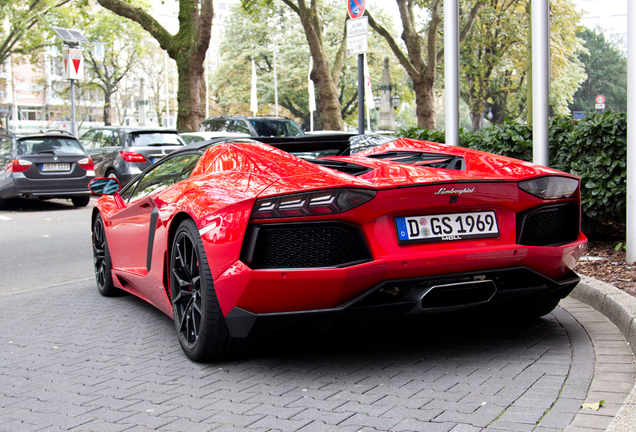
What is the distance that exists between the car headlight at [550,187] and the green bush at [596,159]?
269cm

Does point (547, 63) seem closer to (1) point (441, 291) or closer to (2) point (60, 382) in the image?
(1) point (441, 291)

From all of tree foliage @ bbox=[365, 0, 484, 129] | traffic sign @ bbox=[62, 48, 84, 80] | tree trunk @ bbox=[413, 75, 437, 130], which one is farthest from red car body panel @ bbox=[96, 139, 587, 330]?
tree trunk @ bbox=[413, 75, 437, 130]

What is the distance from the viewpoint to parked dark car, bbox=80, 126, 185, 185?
51.2ft

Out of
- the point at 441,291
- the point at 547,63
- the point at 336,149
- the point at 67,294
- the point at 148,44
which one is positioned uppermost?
the point at 148,44

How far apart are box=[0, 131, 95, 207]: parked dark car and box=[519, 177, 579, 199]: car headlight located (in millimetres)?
12595

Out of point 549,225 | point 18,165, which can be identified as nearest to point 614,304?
point 549,225

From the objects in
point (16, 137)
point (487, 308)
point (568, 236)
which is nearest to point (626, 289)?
point (568, 236)

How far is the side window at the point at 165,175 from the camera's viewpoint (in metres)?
4.54

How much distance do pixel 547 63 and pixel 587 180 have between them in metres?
1.19

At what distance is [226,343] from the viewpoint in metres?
3.73

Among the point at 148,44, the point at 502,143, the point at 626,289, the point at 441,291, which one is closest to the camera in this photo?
the point at 441,291

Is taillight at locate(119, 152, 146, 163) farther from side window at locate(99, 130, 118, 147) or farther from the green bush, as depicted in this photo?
the green bush

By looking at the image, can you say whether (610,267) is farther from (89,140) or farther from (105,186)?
(89,140)

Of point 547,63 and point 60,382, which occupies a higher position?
point 547,63
